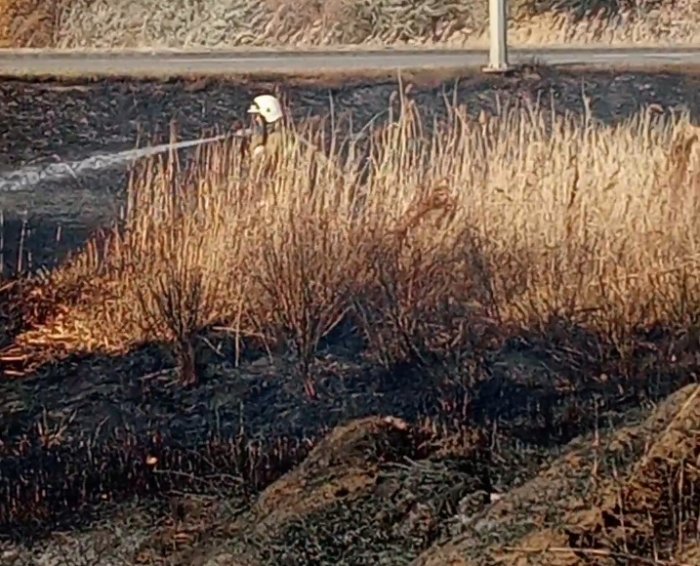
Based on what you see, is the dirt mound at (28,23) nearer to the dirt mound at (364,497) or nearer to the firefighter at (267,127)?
the firefighter at (267,127)

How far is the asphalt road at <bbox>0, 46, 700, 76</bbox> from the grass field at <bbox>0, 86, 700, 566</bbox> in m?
0.10

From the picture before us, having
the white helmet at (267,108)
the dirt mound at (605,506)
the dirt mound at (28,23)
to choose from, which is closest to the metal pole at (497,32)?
Answer: the white helmet at (267,108)

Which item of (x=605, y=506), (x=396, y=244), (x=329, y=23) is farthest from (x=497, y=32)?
(x=605, y=506)

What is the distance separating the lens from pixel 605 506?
2.04 meters

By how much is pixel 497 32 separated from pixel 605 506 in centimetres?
92

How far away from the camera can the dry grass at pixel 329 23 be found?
7.31ft

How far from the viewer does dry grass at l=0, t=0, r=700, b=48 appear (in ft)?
7.31

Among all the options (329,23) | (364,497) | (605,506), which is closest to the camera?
(605,506)

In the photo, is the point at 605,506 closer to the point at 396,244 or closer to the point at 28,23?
the point at 396,244

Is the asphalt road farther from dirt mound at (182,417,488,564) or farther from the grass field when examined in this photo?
dirt mound at (182,417,488,564)

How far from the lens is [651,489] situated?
204 cm

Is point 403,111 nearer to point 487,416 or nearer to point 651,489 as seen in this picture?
point 487,416

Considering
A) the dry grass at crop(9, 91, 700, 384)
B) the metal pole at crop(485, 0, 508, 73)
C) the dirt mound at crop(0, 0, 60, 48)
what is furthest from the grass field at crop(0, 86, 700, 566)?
the dirt mound at crop(0, 0, 60, 48)

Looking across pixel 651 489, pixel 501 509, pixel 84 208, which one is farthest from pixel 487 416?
pixel 84 208
